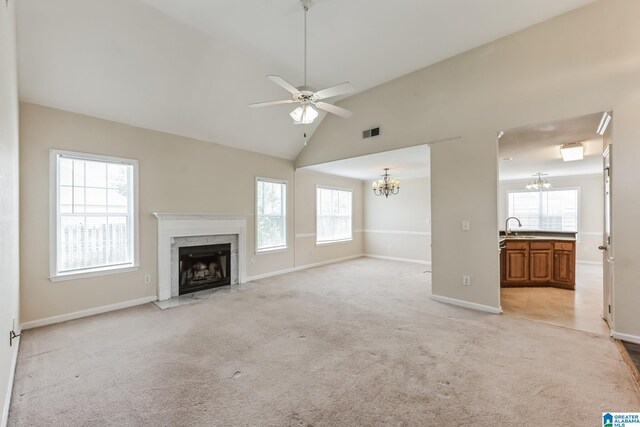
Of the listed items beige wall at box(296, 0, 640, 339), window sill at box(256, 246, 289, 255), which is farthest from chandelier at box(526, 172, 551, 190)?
window sill at box(256, 246, 289, 255)

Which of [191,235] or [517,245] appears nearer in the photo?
[191,235]

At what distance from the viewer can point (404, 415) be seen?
188 centimetres

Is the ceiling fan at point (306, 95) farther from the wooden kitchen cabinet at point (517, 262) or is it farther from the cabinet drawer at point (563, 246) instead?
the cabinet drawer at point (563, 246)

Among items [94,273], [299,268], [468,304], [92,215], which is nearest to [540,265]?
[468,304]

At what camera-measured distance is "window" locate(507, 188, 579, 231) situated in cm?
760

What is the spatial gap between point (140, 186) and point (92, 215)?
750 millimetres

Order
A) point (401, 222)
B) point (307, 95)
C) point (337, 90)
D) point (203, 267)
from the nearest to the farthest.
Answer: point (337, 90)
point (307, 95)
point (203, 267)
point (401, 222)

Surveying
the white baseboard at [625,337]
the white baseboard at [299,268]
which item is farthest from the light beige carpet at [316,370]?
the white baseboard at [299,268]

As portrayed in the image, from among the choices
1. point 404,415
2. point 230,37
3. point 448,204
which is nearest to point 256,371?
point 404,415

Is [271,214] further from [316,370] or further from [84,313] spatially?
[316,370]

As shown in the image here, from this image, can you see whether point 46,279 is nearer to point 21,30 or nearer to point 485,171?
point 21,30

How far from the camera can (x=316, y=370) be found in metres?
2.45

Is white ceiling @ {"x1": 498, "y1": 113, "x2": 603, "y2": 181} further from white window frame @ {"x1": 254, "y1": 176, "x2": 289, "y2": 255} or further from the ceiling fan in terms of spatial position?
white window frame @ {"x1": 254, "y1": 176, "x2": 289, "y2": 255}

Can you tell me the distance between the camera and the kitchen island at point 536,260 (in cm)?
505
